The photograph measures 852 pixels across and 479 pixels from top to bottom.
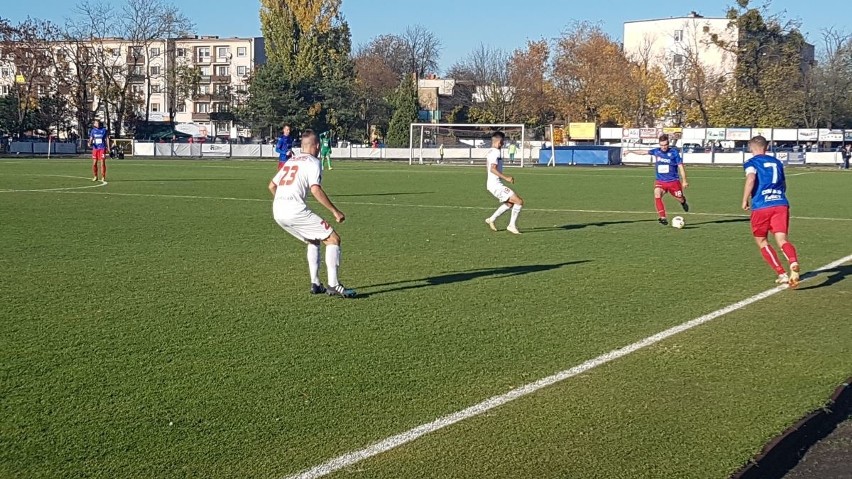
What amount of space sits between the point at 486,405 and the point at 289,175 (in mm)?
4282

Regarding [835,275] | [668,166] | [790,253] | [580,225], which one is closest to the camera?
[790,253]

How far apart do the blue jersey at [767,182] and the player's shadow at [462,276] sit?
251cm

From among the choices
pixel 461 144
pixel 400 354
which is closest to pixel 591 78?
pixel 461 144

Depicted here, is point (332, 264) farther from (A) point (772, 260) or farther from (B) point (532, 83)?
(B) point (532, 83)

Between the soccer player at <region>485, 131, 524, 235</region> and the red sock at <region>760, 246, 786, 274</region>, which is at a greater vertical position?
the soccer player at <region>485, 131, 524, 235</region>

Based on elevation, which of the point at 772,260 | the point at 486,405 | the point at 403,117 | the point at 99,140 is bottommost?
the point at 486,405

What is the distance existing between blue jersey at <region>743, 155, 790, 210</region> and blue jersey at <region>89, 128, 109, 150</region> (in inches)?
840

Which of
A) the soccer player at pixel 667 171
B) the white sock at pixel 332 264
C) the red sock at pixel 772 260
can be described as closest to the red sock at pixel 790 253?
the red sock at pixel 772 260

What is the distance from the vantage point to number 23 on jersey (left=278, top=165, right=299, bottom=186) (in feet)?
30.5

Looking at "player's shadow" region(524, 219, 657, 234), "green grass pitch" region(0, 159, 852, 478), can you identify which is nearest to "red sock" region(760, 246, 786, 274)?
"green grass pitch" region(0, 159, 852, 478)

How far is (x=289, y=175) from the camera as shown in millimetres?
9328

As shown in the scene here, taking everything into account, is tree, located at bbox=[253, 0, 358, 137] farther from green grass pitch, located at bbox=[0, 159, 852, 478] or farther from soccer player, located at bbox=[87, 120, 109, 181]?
green grass pitch, located at bbox=[0, 159, 852, 478]

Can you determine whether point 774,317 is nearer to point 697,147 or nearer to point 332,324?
point 332,324

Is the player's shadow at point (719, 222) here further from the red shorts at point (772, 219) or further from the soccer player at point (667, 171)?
the red shorts at point (772, 219)
